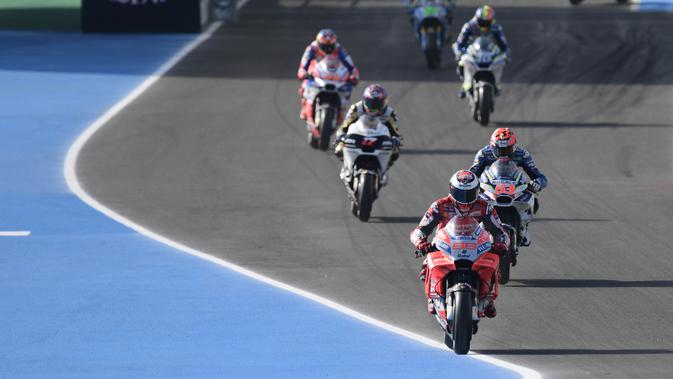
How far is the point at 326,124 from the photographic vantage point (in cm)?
2675

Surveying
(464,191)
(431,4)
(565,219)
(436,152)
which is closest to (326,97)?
(436,152)

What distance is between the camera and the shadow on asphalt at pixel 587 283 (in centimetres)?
1806

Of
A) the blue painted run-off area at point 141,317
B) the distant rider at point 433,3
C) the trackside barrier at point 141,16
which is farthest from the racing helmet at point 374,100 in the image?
the trackside barrier at point 141,16

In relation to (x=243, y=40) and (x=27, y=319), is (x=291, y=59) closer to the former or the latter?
(x=243, y=40)

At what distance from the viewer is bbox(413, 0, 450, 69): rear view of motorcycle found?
117ft

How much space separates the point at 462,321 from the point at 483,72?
591 inches

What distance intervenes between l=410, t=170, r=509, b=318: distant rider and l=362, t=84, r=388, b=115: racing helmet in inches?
245

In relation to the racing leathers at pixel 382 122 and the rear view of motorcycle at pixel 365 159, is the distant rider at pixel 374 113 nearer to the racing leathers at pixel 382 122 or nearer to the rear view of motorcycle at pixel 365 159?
→ the racing leathers at pixel 382 122

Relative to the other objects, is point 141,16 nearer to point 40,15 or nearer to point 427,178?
point 40,15

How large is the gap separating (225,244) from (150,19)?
22678 mm

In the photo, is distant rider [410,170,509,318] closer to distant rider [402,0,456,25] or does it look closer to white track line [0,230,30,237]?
white track line [0,230,30,237]

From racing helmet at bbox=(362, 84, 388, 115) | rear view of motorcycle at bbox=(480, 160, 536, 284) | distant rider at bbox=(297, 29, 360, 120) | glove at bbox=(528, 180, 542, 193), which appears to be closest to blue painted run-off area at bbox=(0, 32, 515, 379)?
rear view of motorcycle at bbox=(480, 160, 536, 284)

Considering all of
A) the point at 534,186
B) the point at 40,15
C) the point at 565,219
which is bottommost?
the point at 40,15

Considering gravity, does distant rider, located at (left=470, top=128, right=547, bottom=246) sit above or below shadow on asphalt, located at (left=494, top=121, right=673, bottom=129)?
above
